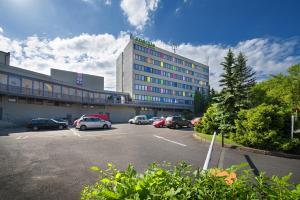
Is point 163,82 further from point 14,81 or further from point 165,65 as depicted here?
point 14,81

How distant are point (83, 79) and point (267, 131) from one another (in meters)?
48.0

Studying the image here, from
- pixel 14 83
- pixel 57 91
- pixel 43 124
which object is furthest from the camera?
pixel 57 91

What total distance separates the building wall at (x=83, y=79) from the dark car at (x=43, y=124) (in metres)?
24.2

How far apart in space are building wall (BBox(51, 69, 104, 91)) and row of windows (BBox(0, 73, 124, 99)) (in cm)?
734

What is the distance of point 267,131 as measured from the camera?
952 cm

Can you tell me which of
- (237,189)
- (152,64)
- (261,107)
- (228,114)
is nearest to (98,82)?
(152,64)

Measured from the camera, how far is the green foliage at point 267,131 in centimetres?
904

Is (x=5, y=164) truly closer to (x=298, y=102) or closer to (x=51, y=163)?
(x=51, y=163)

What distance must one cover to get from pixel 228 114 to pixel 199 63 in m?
68.6

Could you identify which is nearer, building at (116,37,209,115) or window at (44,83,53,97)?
window at (44,83,53,97)

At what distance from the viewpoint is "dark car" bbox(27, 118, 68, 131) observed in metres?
21.1

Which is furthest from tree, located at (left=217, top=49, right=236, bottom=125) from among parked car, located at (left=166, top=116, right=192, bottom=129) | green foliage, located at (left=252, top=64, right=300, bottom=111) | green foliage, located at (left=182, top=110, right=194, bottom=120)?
Answer: green foliage, located at (left=182, top=110, right=194, bottom=120)

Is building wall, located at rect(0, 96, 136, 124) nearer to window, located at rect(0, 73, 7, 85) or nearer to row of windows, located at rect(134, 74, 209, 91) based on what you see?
window, located at rect(0, 73, 7, 85)

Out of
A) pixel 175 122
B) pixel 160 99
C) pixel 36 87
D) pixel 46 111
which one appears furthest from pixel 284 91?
pixel 36 87
